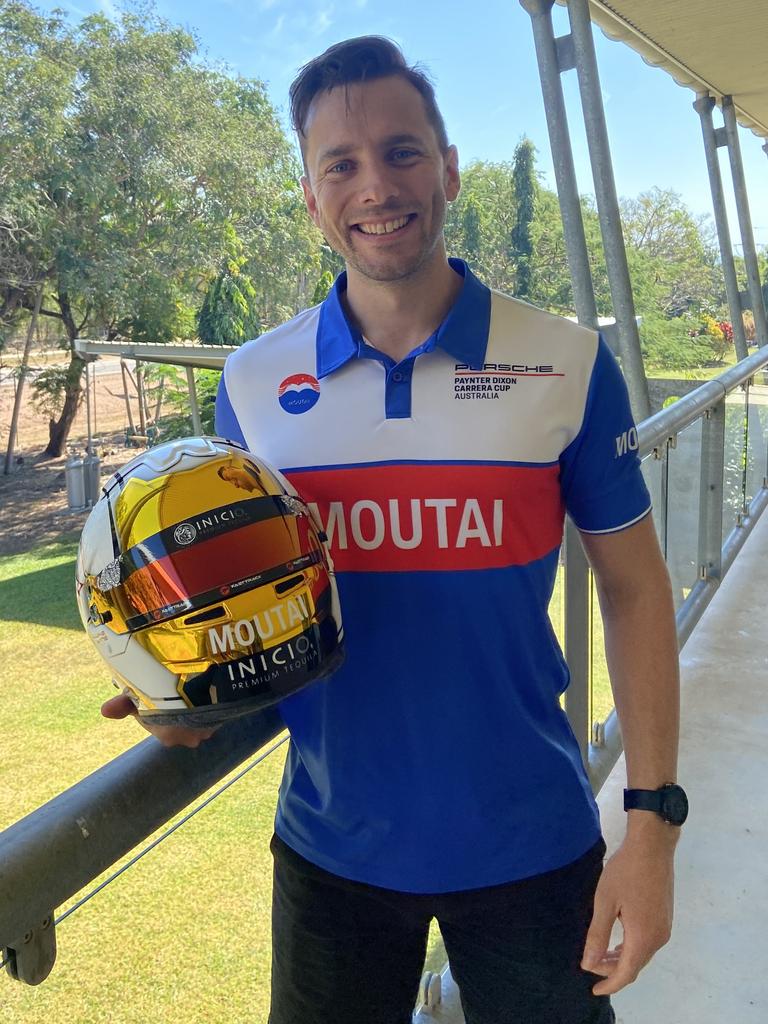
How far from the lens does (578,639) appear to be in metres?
1.69

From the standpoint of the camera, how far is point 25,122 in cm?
1106

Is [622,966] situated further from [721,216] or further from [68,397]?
[68,397]

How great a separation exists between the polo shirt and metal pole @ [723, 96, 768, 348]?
585 cm

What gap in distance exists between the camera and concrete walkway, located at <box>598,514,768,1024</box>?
1.54 m

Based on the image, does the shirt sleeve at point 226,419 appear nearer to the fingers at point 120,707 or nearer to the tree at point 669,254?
the fingers at point 120,707

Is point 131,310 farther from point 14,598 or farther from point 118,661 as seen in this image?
point 118,661

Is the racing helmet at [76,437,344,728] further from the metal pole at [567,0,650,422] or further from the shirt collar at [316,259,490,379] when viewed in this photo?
the metal pole at [567,0,650,422]

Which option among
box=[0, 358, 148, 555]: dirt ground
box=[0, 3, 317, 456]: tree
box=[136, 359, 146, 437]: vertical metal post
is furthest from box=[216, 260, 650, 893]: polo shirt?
box=[136, 359, 146, 437]: vertical metal post

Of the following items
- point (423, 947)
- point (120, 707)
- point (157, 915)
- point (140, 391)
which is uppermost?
point (140, 391)

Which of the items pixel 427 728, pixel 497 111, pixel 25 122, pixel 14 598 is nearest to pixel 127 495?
pixel 427 728

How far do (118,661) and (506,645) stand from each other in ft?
1.23

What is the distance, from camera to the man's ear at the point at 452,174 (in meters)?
0.99

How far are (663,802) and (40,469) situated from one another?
15428 millimetres

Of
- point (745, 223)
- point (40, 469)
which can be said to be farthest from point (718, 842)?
point (40, 469)
